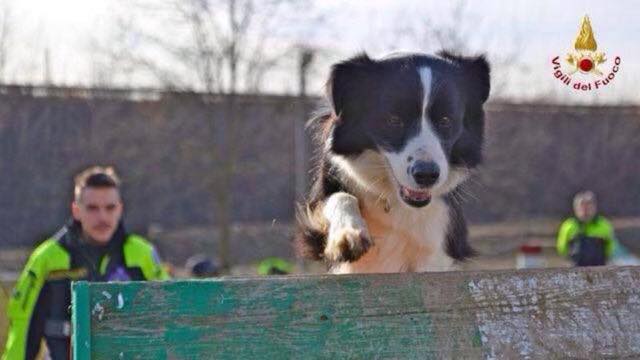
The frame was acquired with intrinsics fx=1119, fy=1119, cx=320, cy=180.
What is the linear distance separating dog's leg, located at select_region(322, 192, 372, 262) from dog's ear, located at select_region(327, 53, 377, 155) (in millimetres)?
274

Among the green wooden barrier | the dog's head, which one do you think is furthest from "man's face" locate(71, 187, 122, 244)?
A: the green wooden barrier

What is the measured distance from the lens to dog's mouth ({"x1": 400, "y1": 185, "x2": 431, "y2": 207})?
4.49 metres

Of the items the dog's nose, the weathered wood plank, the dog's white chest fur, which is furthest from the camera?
the dog's white chest fur

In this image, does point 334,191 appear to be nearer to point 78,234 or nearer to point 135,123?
point 78,234

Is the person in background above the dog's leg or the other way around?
the other way around

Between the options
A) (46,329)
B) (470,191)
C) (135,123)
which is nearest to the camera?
(470,191)

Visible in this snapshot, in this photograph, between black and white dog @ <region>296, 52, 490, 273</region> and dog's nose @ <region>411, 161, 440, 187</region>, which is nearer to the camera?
dog's nose @ <region>411, 161, 440, 187</region>

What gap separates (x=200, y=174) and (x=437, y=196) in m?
12.4

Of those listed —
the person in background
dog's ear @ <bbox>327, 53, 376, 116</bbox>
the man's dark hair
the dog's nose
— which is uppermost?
dog's ear @ <bbox>327, 53, 376, 116</bbox>

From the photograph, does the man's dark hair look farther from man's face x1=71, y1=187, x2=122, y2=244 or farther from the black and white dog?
the black and white dog

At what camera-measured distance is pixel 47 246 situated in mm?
5832

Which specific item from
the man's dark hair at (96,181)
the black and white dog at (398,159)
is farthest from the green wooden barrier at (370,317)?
the man's dark hair at (96,181)

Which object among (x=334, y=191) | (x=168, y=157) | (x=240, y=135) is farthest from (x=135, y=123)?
(x=334, y=191)

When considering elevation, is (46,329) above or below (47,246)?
below
